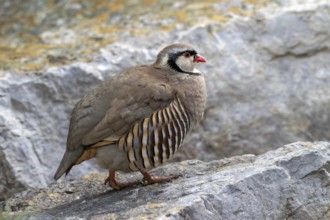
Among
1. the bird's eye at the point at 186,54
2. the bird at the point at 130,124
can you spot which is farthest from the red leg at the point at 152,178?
the bird's eye at the point at 186,54

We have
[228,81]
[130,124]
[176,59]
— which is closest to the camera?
[130,124]

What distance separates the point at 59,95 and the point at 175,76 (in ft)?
7.21

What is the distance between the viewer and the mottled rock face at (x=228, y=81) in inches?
302

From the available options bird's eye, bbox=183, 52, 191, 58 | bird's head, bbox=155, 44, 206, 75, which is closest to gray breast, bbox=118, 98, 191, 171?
bird's head, bbox=155, 44, 206, 75

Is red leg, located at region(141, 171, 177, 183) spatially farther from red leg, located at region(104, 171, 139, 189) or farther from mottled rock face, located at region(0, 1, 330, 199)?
mottled rock face, located at region(0, 1, 330, 199)

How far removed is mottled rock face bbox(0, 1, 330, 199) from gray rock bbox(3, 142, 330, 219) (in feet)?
5.92

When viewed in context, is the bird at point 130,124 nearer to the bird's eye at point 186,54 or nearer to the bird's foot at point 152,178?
the bird's foot at point 152,178

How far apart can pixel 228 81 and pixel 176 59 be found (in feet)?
7.32

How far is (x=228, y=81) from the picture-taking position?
323 inches

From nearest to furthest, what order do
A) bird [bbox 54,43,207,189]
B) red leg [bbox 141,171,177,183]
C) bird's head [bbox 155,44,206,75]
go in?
bird [bbox 54,43,207,189], red leg [bbox 141,171,177,183], bird's head [bbox 155,44,206,75]

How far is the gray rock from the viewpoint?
4.89 meters

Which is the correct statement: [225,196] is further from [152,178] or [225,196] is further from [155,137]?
[152,178]

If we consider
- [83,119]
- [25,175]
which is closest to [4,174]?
[25,175]

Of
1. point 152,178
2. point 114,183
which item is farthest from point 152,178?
point 114,183
